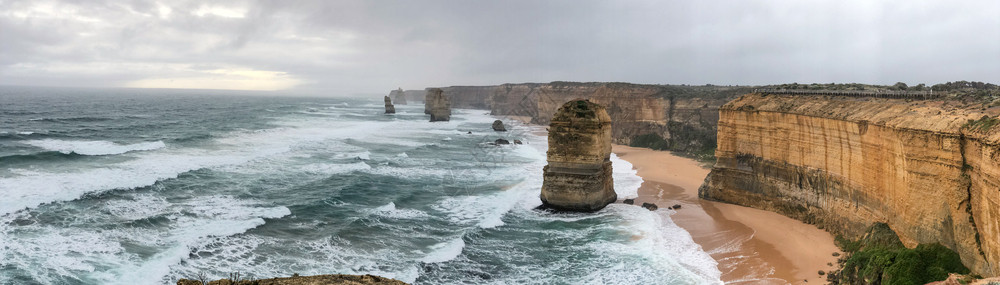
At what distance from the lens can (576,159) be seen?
24.3 meters

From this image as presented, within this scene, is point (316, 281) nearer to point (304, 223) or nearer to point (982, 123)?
point (982, 123)

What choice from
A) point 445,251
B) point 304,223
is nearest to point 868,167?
point 445,251

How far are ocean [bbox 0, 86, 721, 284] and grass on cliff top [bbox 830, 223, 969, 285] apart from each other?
12.0 feet

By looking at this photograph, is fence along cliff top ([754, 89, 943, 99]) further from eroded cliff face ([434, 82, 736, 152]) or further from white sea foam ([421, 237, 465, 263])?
eroded cliff face ([434, 82, 736, 152])

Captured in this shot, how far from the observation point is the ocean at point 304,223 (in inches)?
672

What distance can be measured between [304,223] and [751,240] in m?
17.5

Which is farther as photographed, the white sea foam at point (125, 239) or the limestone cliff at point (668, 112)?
the limestone cliff at point (668, 112)

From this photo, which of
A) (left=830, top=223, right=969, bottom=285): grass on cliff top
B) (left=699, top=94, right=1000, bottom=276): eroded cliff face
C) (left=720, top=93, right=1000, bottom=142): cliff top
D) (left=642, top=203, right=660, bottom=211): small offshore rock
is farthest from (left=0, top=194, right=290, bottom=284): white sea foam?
(left=720, top=93, right=1000, bottom=142): cliff top

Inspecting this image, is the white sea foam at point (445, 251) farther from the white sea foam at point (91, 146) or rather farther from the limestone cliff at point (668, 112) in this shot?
the limestone cliff at point (668, 112)

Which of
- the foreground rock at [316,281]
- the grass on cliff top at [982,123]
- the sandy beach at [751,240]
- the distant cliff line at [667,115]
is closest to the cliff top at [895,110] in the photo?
the grass on cliff top at [982,123]

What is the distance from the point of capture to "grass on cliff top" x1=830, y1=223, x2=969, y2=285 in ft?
44.4

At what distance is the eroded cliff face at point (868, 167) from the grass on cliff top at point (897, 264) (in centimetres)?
34

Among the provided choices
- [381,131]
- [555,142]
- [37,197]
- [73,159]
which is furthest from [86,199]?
[381,131]

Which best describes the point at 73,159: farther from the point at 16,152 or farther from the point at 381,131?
the point at 381,131
